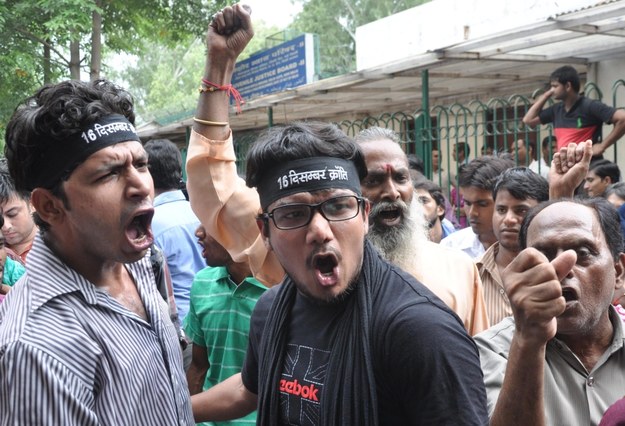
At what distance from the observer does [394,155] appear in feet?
10.1

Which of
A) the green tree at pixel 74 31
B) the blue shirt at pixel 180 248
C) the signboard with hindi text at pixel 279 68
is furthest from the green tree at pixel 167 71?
the blue shirt at pixel 180 248

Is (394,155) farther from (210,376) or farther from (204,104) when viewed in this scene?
(210,376)

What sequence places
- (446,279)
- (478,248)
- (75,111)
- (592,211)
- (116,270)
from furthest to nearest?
(478,248) → (446,279) → (592,211) → (116,270) → (75,111)

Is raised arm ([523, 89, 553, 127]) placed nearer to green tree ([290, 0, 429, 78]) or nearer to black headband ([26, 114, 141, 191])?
black headband ([26, 114, 141, 191])

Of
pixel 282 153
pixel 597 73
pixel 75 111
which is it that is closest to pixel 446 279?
pixel 282 153

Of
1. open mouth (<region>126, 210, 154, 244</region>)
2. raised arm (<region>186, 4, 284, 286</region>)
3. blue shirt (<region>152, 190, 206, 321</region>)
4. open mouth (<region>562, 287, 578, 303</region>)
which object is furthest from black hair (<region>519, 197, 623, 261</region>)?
blue shirt (<region>152, 190, 206, 321</region>)

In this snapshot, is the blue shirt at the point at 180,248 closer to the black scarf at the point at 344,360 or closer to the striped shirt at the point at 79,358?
the striped shirt at the point at 79,358

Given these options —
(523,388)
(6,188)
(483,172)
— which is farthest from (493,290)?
(6,188)

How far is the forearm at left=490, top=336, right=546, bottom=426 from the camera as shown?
1.85 meters

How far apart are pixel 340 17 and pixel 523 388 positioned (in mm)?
34871

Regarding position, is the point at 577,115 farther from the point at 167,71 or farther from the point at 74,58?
the point at 167,71

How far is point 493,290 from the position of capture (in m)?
3.78

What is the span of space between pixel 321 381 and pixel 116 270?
2.62 feet

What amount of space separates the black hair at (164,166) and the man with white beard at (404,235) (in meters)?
2.07
